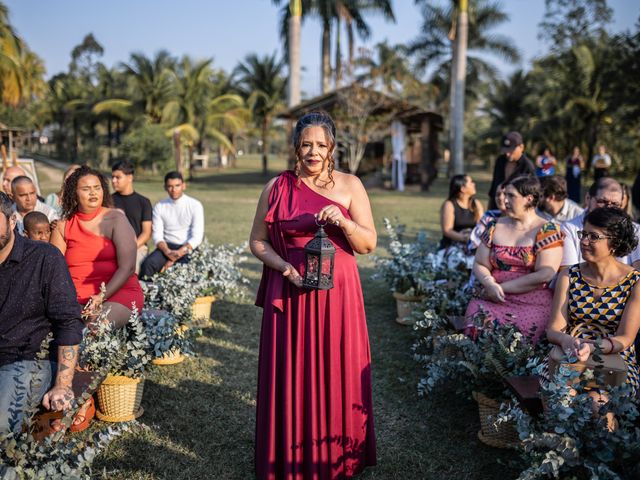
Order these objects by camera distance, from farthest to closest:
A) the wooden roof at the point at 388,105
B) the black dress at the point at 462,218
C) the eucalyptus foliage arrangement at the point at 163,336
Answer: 1. the wooden roof at the point at 388,105
2. the black dress at the point at 462,218
3. the eucalyptus foliage arrangement at the point at 163,336

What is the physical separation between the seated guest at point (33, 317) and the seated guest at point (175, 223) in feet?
13.5

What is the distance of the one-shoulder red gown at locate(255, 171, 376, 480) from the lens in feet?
10.9

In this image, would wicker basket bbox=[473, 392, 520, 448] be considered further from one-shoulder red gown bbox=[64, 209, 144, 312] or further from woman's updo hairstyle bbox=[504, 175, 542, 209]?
one-shoulder red gown bbox=[64, 209, 144, 312]

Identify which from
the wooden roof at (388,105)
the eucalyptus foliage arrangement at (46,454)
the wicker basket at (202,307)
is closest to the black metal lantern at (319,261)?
A: the eucalyptus foliage arrangement at (46,454)

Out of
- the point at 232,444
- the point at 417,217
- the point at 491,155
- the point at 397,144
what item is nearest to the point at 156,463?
the point at 232,444

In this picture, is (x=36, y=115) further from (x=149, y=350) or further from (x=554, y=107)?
(x=149, y=350)

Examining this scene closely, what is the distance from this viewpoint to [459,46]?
25.6 m

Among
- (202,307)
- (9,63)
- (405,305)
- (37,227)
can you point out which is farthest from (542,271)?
(9,63)

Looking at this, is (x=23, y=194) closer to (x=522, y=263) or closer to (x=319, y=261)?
(x=319, y=261)

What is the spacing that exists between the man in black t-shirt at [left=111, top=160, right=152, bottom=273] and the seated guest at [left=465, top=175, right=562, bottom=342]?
4.32 meters

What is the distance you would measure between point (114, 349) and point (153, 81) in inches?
1509

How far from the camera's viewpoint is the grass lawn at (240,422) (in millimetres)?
3791

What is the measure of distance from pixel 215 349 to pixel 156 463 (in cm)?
231

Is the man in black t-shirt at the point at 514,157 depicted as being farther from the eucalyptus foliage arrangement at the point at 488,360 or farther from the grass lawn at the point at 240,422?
the eucalyptus foliage arrangement at the point at 488,360
